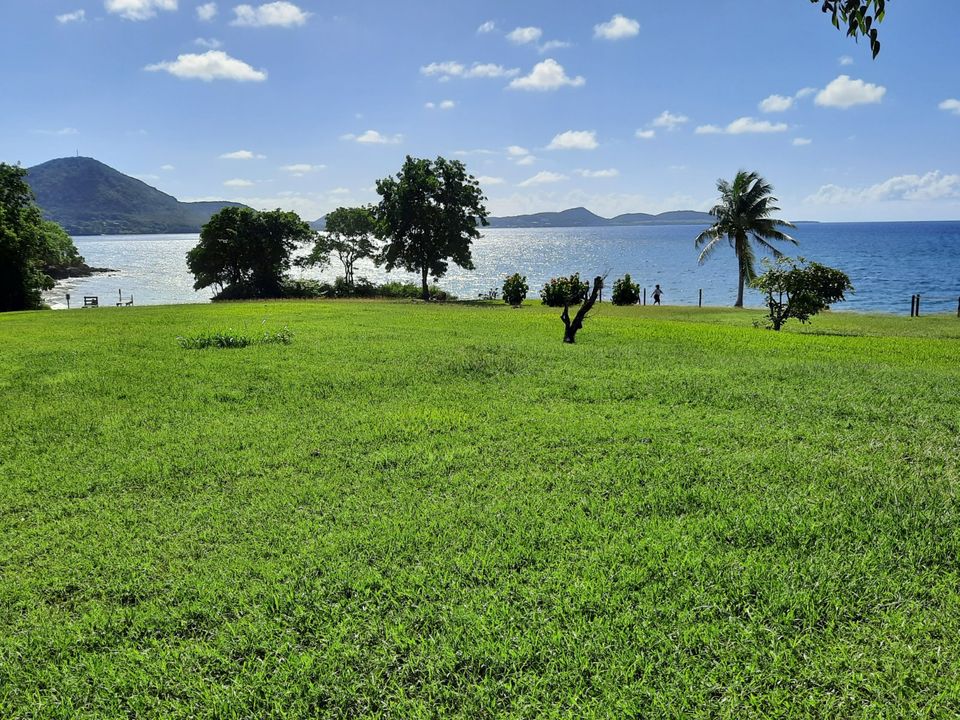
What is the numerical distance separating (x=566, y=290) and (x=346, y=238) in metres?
37.8

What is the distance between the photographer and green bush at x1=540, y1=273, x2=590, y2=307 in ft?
99.7

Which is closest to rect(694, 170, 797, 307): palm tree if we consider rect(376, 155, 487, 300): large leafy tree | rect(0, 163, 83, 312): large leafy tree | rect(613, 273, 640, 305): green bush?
rect(613, 273, 640, 305): green bush

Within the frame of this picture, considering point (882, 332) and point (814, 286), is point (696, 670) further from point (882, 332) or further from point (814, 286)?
point (882, 332)

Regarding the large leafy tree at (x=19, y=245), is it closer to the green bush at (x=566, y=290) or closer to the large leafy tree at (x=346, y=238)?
the large leafy tree at (x=346, y=238)

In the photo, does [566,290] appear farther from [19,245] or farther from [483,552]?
[19,245]

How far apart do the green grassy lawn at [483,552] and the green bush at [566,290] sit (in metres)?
22.0

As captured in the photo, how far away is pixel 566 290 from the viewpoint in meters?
29.8

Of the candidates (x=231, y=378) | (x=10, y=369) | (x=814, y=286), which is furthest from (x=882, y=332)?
(x=10, y=369)

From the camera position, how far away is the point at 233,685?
118 inches

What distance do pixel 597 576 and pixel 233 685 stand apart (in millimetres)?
2177

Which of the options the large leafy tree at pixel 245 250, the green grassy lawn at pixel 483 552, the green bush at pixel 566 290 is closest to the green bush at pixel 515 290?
the green bush at pixel 566 290

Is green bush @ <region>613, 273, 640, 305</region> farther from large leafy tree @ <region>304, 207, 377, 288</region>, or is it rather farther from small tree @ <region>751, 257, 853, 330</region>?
large leafy tree @ <region>304, 207, 377, 288</region>

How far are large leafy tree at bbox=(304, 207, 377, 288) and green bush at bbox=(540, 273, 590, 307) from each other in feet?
93.2

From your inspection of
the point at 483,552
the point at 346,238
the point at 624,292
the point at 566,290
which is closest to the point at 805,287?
the point at 566,290
